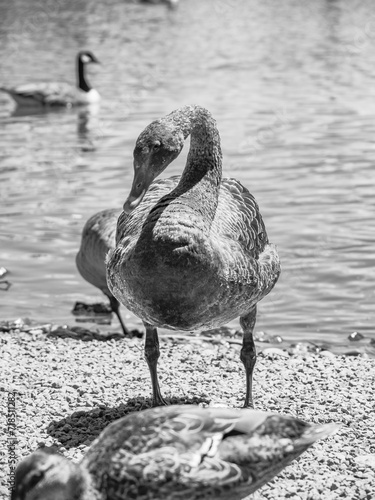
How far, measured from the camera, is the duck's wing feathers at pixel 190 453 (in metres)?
4.39

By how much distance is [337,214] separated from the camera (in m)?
13.6

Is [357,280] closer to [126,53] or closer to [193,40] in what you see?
[126,53]

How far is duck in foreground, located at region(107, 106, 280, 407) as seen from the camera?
6148 millimetres

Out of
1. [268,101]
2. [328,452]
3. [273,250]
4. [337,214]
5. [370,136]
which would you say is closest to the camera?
[328,452]

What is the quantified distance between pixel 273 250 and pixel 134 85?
19271 mm

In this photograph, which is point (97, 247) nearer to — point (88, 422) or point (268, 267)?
point (268, 267)

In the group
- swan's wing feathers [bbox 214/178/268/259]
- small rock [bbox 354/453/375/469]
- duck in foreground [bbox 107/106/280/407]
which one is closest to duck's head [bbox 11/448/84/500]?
duck in foreground [bbox 107/106/280/407]

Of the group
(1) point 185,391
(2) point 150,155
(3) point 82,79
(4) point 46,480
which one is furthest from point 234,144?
(4) point 46,480

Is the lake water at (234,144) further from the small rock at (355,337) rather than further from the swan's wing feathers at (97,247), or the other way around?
the swan's wing feathers at (97,247)

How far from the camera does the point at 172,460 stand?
4.41 metres

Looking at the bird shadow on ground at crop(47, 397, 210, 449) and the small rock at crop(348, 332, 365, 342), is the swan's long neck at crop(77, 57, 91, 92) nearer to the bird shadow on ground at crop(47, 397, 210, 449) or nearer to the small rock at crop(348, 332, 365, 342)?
the small rock at crop(348, 332, 365, 342)

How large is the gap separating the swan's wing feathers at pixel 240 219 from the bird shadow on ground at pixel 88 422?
47.7 inches

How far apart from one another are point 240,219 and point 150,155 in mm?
1198

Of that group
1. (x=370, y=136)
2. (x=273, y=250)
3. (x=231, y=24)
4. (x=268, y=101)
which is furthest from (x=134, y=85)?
(x=273, y=250)
